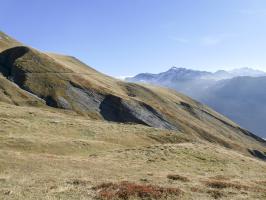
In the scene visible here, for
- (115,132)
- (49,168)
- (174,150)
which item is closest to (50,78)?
(115,132)

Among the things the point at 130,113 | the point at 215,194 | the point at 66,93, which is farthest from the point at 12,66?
the point at 215,194

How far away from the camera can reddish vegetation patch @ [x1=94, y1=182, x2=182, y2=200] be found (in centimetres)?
2625

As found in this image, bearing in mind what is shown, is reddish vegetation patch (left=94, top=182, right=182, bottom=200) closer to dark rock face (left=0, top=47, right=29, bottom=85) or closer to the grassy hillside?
the grassy hillside

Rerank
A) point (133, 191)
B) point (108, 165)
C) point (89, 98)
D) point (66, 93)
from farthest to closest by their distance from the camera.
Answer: point (89, 98)
point (66, 93)
point (108, 165)
point (133, 191)

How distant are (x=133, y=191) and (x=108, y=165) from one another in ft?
61.2

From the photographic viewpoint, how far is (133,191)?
2716 cm

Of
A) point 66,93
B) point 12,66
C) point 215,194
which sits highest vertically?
point 12,66

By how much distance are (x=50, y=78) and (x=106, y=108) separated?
19714 millimetres

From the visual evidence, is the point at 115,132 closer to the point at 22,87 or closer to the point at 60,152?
the point at 60,152

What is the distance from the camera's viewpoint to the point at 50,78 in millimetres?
132250

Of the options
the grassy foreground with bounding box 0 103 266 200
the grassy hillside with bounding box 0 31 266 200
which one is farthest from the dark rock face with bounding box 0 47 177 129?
the grassy foreground with bounding box 0 103 266 200

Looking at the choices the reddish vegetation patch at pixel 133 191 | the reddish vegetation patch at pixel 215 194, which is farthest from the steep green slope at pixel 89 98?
Result: the reddish vegetation patch at pixel 215 194

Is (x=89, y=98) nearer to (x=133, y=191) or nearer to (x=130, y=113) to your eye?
(x=130, y=113)

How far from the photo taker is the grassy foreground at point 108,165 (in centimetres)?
2800
